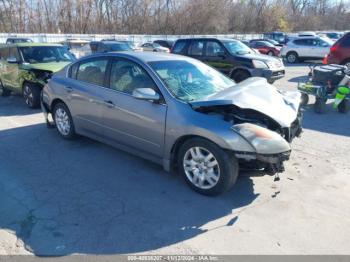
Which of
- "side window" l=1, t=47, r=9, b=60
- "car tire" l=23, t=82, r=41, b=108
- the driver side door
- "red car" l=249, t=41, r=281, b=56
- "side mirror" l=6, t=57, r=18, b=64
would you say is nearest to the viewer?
the driver side door

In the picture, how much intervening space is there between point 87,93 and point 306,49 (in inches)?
753

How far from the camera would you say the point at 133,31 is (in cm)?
4722

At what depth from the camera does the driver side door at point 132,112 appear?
4371 millimetres

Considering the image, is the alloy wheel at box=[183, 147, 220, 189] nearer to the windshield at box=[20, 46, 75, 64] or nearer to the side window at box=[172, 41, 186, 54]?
the windshield at box=[20, 46, 75, 64]

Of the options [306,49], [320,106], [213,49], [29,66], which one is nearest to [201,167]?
[320,106]

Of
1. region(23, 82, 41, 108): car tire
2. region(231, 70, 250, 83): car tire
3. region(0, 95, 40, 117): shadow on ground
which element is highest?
region(231, 70, 250, 83): car tire

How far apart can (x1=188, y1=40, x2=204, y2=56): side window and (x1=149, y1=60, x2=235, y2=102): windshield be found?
21.4ft

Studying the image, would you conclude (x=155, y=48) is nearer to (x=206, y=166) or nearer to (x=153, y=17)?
(x=206, y=166)

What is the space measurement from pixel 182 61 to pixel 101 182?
85.2 inches

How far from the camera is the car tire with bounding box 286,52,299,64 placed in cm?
2184

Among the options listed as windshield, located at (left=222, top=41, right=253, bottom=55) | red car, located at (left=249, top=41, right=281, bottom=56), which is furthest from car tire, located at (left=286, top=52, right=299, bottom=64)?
windshield, located at (left=222, top=41, right=253, bottom=55)

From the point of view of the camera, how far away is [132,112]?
4.61 m

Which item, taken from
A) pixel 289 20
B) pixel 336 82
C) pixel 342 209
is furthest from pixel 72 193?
pixel 289 20

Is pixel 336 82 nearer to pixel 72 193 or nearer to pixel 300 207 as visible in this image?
pixel 300 207
